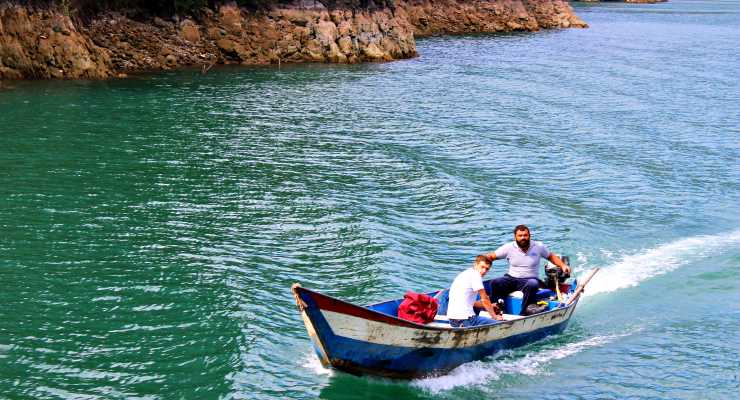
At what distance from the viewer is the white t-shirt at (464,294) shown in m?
17.6

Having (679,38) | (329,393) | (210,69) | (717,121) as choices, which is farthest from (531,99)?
(679,38)

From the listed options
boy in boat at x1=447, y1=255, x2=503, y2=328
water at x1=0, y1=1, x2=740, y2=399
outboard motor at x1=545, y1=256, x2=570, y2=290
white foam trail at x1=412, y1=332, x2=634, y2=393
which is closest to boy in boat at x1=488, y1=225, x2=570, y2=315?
outboard motor at x1=545, y1=256, x2=570, y2=290

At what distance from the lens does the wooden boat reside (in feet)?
50.9

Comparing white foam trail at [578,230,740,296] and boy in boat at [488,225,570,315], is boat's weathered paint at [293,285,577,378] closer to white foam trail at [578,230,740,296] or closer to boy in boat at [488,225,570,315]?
boy in boat at [488,225,570,315]

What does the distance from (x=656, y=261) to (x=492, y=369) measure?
9.82 metres

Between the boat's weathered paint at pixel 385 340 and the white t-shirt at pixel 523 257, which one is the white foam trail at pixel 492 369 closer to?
the boat's weathered paint at pixel 385 340

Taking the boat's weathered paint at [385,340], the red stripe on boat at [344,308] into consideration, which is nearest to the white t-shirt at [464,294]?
the boat's weathered paint at [385,340]

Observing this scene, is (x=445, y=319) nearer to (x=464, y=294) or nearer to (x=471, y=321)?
(x=471, y=321)

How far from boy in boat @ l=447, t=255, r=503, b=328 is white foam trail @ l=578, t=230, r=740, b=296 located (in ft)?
21.4

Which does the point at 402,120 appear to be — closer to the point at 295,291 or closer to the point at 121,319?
the point at 121,319

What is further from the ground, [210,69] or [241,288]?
[210,69]

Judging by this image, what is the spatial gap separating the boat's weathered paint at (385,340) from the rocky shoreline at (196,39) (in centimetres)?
3995

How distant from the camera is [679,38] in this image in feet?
284

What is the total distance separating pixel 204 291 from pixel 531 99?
33.8 m
